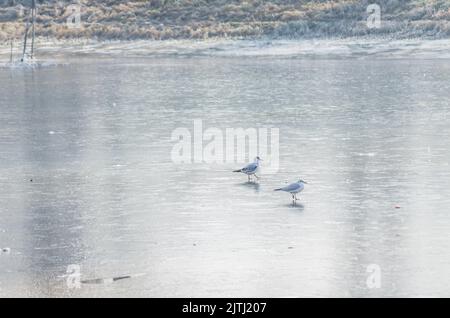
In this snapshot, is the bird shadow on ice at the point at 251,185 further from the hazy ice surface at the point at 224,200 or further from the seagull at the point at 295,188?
the seagull at the point at 295,188

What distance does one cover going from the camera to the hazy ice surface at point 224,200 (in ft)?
33.6

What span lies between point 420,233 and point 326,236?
0.96m

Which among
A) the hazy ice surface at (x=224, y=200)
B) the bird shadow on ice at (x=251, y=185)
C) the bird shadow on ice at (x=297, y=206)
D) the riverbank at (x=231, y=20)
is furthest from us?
the riverbank at (x=231, y=20)

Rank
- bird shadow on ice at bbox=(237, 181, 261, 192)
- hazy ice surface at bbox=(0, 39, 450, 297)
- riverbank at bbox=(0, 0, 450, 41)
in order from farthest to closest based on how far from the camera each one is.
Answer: riverbank at bbox=(0, 0, 450, 41)
bird shadow on ice at bbox=(237, 181, 261, 192)
hazy ice surface at bbox=(0, 39, 450, 297)

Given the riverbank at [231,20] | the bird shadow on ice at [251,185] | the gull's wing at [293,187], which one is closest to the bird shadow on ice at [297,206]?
the gull's wing at [293,187]

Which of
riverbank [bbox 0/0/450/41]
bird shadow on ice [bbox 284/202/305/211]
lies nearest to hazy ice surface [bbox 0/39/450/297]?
bird shadow on ice [bbox 284/202/305/211]

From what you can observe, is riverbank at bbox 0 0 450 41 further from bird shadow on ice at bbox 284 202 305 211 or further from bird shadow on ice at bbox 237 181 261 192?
bird shadow on ice at bbox 284 202 305 211

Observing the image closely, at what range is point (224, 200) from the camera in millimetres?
13891

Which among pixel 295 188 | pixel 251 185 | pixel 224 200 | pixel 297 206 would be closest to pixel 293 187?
pixel 295 188

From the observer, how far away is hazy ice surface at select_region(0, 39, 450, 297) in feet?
33.6

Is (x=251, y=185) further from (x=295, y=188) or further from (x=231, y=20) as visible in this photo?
(x=231, y=20)

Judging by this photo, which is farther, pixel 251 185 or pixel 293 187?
pixel 251 185

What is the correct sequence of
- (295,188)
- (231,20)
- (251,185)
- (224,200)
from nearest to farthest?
1. (295,188)
2. (224,200)
3. (251,185)
4. (231,20)
